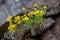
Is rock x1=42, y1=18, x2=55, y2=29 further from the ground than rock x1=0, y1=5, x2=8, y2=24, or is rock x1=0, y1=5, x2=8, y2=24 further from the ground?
rock x1=0, y1=5, x2=8, y2=24

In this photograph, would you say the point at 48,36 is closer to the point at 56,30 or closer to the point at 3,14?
the point at 56,30

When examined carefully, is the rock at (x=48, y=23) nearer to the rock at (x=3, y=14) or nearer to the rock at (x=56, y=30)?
Answer: the rock at (x=56, y=30)

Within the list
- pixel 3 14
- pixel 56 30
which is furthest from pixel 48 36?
pixel 3 14

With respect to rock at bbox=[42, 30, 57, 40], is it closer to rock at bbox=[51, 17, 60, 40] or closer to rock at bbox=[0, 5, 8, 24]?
rock at bbox=[51, 17, 60, 40]

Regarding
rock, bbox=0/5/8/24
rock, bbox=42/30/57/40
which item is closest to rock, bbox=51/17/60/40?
rock, bbox=42/30/57/40

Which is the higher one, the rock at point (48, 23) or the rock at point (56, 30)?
the rock at point (48, 23)

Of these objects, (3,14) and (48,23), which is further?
(3,14)

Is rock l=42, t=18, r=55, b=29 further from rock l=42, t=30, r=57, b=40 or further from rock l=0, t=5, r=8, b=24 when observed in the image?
rock l=0, t=5, r=8, b=24

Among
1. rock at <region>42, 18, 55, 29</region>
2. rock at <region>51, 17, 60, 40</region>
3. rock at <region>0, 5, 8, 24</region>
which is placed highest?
rock at <region>0, 5, 8, 24</region>

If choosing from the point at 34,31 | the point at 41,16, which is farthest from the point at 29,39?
the point at 41,16

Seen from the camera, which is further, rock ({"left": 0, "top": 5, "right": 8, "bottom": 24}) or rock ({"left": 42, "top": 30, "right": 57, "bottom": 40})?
rock ({"left": 0, "top": 5, "right": 8, "bottom": 24})

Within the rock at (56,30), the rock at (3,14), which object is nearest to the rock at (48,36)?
the rock at (56,30)

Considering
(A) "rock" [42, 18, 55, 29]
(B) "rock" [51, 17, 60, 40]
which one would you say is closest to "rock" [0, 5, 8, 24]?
(A) "rock" [42, 18, 55, 29]

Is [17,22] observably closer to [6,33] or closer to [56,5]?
[6,33]
